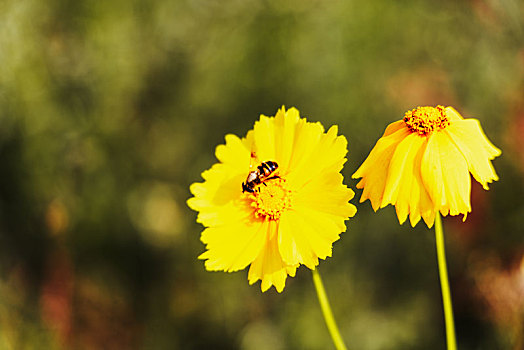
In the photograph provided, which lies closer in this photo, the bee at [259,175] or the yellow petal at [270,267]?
the yellow petal at [270,267]

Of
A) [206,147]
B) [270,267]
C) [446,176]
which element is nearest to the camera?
[446,176]

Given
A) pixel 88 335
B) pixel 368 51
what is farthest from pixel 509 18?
pixel 88 335

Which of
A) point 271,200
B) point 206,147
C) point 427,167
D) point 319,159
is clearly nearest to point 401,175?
point 427,167

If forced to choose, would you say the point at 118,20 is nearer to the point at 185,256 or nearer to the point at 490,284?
the point at 185,256

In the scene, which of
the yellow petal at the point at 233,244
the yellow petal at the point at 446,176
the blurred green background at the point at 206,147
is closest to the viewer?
the yellow petal at the point at 446,176

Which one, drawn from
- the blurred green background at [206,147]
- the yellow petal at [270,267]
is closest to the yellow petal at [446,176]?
the yellow petal at [270,267]

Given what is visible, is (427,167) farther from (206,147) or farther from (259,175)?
(206,147)

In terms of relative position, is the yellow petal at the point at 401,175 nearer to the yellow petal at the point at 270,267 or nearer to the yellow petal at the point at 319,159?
the yellow petal at the point at 319,159
